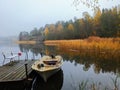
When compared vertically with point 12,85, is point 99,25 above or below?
above

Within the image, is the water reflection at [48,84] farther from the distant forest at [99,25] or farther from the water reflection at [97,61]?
the distant forest at [99,25]

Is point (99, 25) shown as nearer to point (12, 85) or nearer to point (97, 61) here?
point (97, 61)

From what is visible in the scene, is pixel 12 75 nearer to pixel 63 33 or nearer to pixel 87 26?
pixel 87 26

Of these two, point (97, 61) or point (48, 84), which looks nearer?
point (48, 84)

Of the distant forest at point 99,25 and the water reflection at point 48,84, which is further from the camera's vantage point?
the distant forest at point 99,25

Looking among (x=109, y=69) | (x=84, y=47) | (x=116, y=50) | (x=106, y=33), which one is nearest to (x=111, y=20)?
(x=106, y=33)

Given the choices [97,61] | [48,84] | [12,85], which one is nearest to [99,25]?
[97,61]

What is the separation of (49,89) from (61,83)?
1.48 m

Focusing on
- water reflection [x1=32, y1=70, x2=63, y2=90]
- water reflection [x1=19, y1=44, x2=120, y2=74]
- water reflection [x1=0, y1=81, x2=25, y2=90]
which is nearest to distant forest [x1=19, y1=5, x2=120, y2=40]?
water reflection [x1=19, y1=44, x2=120, y2=74]

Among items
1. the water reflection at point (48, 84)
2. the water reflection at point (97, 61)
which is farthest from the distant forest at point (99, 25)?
the water reflection at point (48, 84)

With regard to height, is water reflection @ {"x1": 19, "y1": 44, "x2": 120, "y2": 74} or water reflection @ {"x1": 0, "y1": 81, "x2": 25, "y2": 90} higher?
water reflection @ {"x1": 0, "y1": 81, "x2": 25, "y2": 90}

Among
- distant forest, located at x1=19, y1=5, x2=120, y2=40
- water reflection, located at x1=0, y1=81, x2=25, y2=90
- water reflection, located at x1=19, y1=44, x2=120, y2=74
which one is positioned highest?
distant forest, located at x1=19, y1=5, x2=120, y2=40

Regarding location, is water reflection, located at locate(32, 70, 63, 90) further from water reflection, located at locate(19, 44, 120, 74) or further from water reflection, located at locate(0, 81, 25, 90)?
water reflection, located at locate(19, 44, 120, 74)

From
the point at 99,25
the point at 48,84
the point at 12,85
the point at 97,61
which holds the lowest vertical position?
→ the point at 97,61
